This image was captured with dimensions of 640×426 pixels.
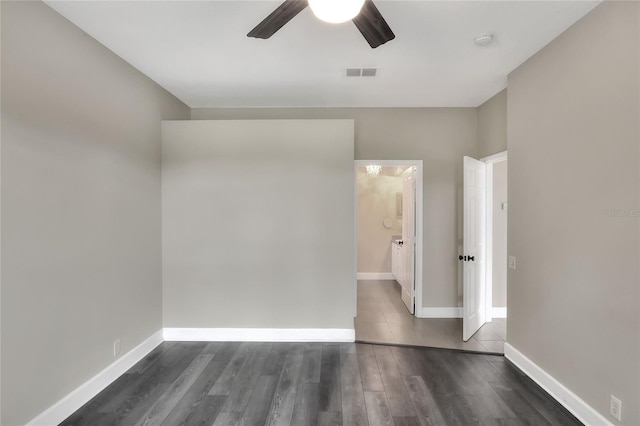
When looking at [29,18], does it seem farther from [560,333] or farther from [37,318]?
[560,333]

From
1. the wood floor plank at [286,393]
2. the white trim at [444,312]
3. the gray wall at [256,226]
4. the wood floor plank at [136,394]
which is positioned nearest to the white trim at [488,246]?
the white trim at [444,312]

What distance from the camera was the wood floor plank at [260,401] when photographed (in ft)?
6.75

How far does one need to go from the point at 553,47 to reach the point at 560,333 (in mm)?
2306

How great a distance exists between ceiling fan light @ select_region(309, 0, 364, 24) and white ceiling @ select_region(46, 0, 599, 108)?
0.78 metres

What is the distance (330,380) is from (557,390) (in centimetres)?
182

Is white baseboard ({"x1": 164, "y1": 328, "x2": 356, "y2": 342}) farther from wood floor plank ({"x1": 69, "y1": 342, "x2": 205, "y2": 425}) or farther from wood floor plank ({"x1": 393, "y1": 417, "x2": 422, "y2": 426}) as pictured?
wood floor plank ({"x1": 393, "y1": 417, "x2": 422, "y2": 426})

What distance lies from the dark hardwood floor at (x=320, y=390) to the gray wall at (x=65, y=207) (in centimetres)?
48

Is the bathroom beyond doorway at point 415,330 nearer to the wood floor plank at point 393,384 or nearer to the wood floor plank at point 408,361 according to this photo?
the wood floor plank at point 408,361

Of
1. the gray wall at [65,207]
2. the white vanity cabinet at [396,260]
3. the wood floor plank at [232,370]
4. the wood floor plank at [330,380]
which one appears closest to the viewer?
the gray wall at [65,207]

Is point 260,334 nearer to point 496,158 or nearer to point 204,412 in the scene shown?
point 204,412

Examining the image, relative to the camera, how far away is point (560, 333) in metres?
2.23

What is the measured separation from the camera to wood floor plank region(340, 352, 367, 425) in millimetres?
2068

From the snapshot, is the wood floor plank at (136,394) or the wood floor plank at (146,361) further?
the wood floor plank at (146,361)

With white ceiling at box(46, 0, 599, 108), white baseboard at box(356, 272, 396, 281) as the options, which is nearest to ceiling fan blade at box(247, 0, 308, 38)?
white ceiling at box(46, 0, 599, 108)
